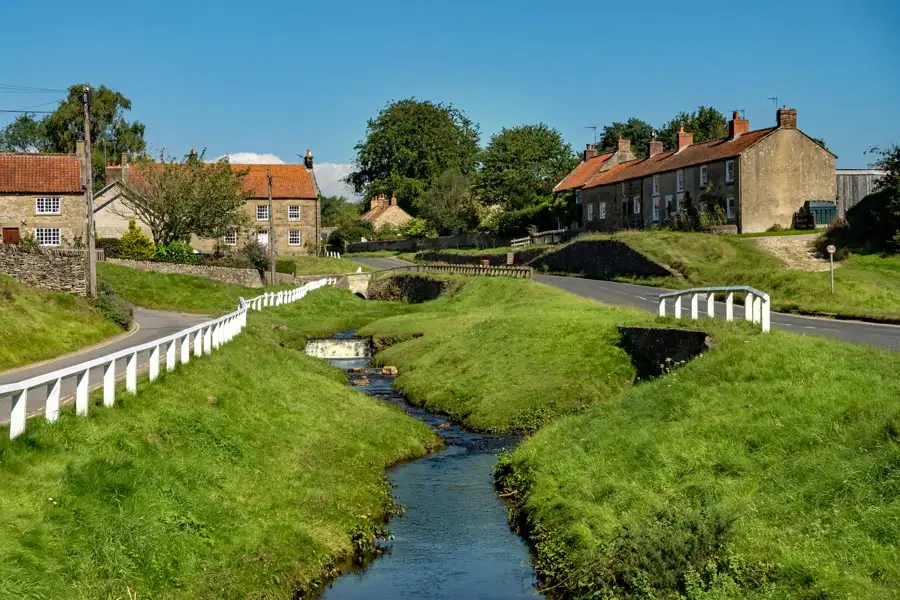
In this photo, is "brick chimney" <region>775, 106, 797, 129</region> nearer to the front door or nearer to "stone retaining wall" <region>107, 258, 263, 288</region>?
"stone retaining wall" <region>107, 258, 263, 288</region>

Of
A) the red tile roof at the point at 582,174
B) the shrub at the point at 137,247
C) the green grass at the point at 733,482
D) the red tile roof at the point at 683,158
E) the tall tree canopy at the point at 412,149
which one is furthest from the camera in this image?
the tall tree canopy at the point at 412,149

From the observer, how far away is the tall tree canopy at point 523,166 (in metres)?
108

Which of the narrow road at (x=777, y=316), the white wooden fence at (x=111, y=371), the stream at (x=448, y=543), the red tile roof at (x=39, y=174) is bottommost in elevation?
the stream at (x=448, y=543)

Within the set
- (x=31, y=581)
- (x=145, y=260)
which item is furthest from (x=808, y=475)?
(x=145, y=260)

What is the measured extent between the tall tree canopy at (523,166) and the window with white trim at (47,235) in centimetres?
4801

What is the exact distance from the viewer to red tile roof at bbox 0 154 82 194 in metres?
73.8

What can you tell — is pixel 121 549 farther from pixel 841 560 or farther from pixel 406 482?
pixel 406 482

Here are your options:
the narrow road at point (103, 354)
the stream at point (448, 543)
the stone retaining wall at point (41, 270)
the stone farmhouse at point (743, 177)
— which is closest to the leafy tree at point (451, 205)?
the stone farmhouse at point (743, 177)

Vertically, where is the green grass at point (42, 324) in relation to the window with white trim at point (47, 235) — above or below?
below

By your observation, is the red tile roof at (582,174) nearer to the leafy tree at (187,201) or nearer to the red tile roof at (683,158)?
the red tile roof at (683,158)

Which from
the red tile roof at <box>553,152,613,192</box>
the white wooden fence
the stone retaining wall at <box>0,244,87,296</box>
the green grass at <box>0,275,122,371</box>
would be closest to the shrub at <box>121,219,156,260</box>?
the stone retaining wall at <box>0,244,87,296</box>

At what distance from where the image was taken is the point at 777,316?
39344 millimetres

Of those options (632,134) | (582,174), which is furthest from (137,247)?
(632,134)

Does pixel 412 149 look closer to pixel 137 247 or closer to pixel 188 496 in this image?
pixel 137 247
